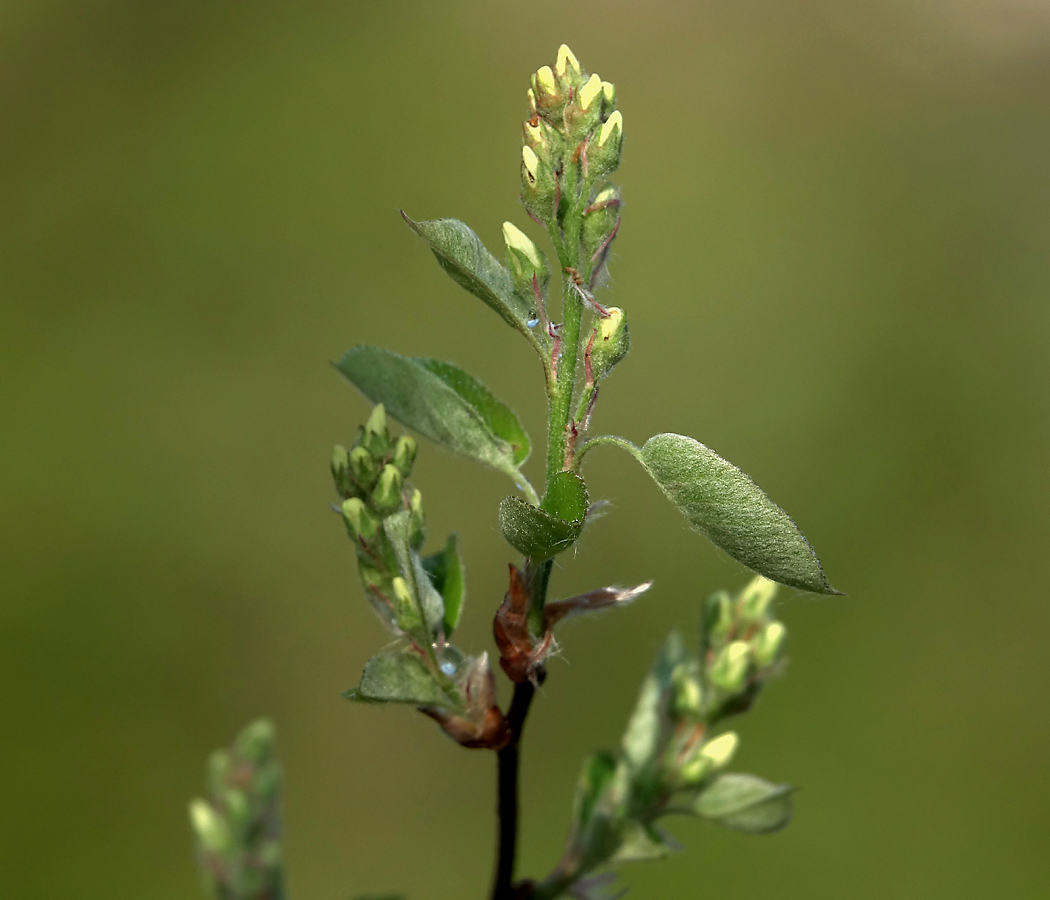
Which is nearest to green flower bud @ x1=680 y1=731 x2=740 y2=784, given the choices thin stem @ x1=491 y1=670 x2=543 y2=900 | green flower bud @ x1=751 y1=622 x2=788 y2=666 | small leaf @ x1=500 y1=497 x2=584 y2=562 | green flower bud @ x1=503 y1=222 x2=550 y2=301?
green flower bud @ x1=751 y1=622 x2=788 y2=666

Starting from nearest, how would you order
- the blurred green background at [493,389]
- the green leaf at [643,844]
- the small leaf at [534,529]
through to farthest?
1. the small leaf at [534,529]
2. the green leaf at [643,844]
3. the blurred green background at [493,389]

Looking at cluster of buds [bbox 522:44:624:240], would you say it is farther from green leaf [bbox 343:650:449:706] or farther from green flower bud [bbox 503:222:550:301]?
green leaf [bbox 343:650:449:706]

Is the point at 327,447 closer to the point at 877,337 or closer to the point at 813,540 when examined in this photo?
the point at 813,540

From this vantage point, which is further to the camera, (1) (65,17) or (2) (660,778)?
(1) (65,17)

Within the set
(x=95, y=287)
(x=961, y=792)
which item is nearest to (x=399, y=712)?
(x=961, y=792)

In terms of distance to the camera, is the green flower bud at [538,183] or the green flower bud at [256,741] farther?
the green flower bud at [256,741]

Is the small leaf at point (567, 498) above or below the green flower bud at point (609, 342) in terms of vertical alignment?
below

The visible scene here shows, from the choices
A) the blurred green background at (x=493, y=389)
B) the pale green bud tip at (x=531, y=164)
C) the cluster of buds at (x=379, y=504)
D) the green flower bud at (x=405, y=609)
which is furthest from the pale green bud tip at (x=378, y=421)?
the blurred green background at (x=493, y=389)

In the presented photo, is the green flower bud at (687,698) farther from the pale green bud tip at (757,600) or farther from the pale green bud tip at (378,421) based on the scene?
the pale green bud tip at (378,421)

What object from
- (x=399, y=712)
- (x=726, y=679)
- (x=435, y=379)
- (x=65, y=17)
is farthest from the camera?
(x=65, y=17)
